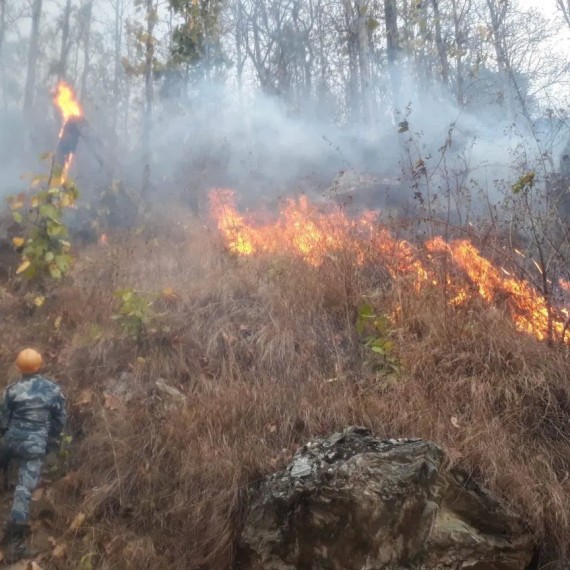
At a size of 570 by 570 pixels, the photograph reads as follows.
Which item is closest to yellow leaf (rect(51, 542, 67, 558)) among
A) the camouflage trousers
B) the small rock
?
the camouflage trousers

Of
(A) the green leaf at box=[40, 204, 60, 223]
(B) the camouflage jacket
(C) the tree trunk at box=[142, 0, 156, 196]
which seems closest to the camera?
(B) the camouflage jacket

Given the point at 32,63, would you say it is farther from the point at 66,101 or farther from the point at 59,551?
the point at 59,551

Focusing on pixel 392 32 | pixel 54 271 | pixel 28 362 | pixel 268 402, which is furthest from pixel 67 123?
pixel 268 402

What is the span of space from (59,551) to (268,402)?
1.89 m

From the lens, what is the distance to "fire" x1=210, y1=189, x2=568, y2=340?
4.61 meters

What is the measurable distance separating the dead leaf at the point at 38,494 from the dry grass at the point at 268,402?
0.26m

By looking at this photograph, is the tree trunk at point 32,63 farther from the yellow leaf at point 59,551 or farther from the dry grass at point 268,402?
the yellow leaf at point 59,551

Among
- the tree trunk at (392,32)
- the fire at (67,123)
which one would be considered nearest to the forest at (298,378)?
the fire at (67,123)

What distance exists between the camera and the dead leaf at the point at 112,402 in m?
4.50

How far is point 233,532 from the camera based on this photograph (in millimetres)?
3289

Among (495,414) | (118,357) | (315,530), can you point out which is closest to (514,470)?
(495,414)

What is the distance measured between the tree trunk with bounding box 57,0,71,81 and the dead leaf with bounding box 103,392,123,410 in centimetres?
1853

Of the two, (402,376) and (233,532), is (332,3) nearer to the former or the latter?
(402,376)

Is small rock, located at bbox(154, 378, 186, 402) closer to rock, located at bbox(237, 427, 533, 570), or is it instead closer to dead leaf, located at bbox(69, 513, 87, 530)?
dead leaf, located at bbox(69, 513, 87, 530)
